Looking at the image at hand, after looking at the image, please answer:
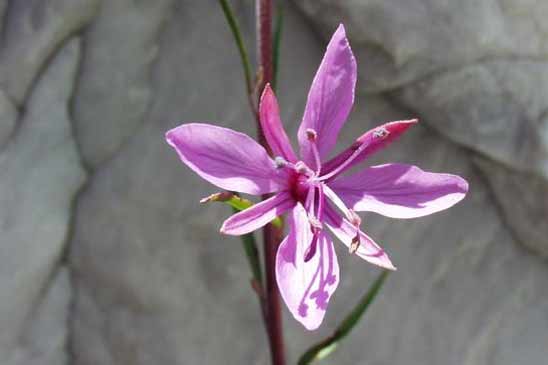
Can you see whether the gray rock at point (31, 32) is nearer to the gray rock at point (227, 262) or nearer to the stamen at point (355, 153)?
the gray rock at point (227, 262)

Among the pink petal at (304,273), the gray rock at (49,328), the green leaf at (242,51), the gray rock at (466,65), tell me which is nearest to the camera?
the pink petal at (304,273)

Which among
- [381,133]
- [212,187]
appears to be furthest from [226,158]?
[212,187]

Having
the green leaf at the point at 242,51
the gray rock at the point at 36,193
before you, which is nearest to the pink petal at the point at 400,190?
the green leaf at the point at 242,51

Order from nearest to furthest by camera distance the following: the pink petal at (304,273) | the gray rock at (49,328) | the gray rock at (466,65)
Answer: the pink petal at (304,273), the gray rock at (466,65), the gray rock at (49,328)

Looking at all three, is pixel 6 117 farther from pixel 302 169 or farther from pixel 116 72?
pixel 302 169

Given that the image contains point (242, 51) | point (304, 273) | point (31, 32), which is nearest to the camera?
point (304, 273)

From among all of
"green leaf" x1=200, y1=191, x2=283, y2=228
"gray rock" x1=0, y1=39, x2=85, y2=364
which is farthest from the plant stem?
"gray rock" x1=0, y1=39, x2=85, y2=364
